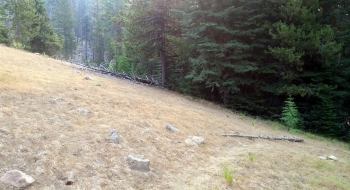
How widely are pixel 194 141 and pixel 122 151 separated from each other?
2.07 metres

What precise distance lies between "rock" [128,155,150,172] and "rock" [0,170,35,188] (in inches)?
61.5

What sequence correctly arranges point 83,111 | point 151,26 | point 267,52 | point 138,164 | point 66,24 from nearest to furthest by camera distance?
point 138,164
point 83,111
point 267,52
point 151,26
point 66,24

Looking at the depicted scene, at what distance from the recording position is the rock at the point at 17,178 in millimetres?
3359

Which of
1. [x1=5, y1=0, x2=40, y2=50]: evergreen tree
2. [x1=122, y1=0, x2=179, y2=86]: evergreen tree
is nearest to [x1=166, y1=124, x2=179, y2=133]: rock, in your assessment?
[x1=122, y1=0, x2=179, y2=86]: evergreen tree

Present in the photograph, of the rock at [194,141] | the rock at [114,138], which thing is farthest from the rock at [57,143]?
the rock at [194,141]

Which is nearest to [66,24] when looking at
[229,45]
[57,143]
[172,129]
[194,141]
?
[229,45]

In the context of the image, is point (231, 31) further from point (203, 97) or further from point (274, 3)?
point (203, 97)

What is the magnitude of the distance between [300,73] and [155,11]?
31.4ft

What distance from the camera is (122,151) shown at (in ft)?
16.2

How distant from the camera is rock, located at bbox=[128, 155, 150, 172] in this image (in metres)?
4.49

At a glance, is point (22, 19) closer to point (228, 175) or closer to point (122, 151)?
point (122, 151)

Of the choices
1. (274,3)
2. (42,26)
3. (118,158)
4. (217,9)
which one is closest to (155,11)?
(217,9)

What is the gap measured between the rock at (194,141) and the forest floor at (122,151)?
159 millimetres

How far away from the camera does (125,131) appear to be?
19.1ft
